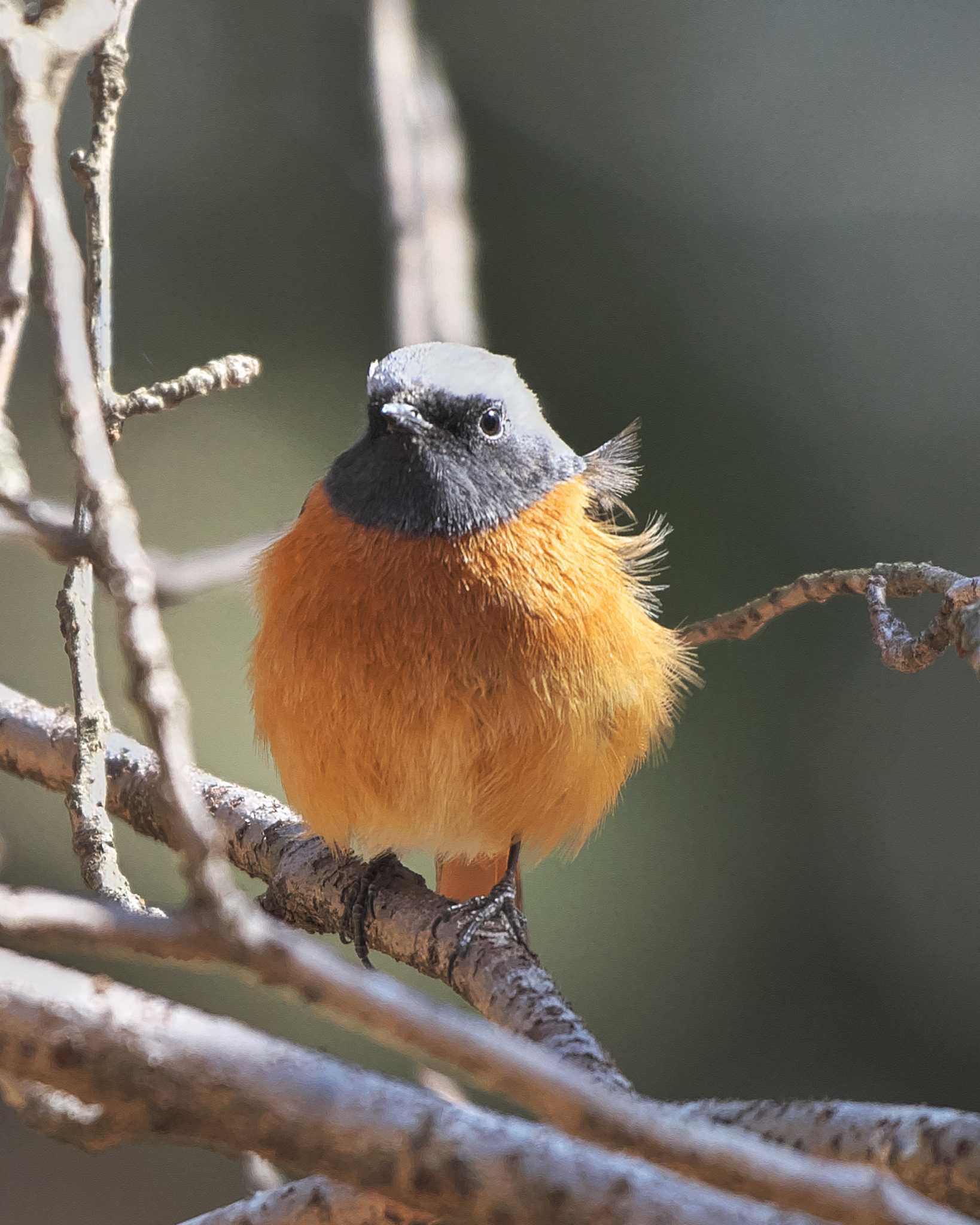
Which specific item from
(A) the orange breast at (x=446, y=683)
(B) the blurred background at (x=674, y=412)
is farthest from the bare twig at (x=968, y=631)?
(B) the blurred background at (x=674, y=412)

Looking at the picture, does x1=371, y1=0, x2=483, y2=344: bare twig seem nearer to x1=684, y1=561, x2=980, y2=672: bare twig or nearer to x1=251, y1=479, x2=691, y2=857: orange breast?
x1=251, y1=479, x2=691, y2=857: orange breast

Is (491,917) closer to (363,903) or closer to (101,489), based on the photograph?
(363,903)

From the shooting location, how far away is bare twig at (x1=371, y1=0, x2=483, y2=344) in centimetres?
311

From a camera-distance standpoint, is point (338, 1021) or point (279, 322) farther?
point (279, 322)

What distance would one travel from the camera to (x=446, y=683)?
264 centimetres

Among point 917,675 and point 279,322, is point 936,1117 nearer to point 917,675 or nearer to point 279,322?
point 917,675

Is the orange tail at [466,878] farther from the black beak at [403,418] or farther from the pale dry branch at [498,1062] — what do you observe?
the pale dry branch at [498,1062]

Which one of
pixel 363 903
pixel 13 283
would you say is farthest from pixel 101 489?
pixel 363 903

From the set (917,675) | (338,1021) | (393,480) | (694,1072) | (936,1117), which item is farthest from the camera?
(917,675)

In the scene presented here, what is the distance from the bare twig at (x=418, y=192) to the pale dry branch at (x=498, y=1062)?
7.52 ft

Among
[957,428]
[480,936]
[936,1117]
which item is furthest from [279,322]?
[936,1117]

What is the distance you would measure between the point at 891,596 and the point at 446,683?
2.77 feet

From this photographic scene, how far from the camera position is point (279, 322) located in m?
5.84

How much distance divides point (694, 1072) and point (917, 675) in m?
1.83
